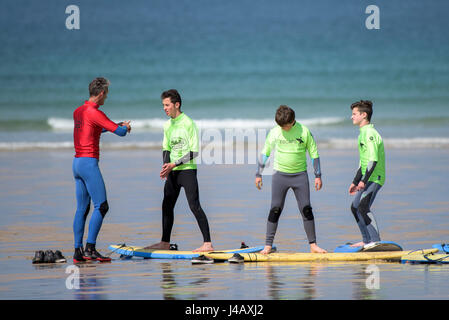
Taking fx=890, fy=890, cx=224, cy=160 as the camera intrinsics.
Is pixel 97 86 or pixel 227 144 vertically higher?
pixel 227 144

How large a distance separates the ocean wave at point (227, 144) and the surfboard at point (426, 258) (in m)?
19.3

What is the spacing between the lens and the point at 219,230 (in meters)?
13.5

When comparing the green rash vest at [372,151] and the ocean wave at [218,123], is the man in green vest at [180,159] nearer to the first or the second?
the green rash vest at [372,151]

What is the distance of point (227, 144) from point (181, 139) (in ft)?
69.4

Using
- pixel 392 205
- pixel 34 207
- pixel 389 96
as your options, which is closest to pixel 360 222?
pixel 392 205

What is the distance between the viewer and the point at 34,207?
1628 centimetres

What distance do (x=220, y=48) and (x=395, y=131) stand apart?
1111 inches

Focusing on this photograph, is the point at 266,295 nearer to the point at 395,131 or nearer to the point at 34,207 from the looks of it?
the point at 34,207

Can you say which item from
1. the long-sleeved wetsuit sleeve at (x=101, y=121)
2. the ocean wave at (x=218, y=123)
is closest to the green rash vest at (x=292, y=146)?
the long-sleeved wetsuit sleeve at (x=101, y=121)

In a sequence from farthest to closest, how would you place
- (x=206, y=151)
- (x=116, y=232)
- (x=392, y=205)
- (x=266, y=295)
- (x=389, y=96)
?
(x=389, y=96), (x=206, y=151), (x=392, y=205), (x=116, y=232), (x=266, y=295)

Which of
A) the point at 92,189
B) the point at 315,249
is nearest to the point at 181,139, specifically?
the point at 92,189

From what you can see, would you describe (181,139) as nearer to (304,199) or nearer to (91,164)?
(91,164)

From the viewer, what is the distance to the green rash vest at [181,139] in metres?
11.4

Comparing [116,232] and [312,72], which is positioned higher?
[312,72]
